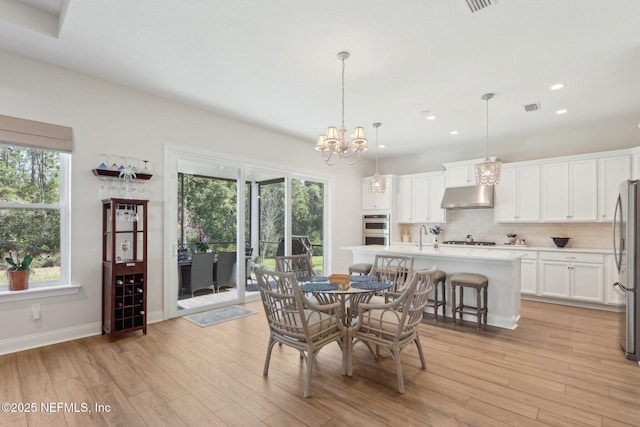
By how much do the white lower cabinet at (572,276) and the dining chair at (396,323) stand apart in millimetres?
3683

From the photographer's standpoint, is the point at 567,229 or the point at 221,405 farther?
the point at 567,229

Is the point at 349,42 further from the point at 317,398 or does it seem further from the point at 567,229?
the point at 567,229

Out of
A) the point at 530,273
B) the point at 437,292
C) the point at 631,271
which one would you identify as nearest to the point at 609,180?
the point at 530,273

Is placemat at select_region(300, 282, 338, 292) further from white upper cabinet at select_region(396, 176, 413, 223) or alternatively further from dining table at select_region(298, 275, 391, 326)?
white upper cabinet at select_region(396, 176, 413, 223)

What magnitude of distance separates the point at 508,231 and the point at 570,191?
1.25 m

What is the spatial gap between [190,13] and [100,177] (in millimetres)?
2282

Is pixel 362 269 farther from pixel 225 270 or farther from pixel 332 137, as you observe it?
pixel 332 137

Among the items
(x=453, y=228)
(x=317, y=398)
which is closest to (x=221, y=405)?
(x=317, y=398)

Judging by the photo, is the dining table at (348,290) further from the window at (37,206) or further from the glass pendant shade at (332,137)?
the window at (37,206)

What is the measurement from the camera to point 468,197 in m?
6.18

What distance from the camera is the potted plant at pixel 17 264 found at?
321cm

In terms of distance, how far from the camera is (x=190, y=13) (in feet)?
8.43

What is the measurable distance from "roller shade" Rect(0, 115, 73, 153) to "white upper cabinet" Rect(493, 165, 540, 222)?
669cm

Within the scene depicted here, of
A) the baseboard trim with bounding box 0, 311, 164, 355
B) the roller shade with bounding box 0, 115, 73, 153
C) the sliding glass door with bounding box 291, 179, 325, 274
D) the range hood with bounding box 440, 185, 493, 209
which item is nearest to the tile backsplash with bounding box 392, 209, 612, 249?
the range hood with bounding box 440, 185, 493, 209
